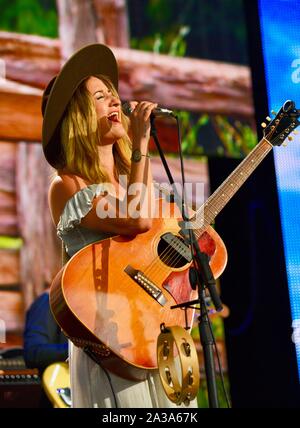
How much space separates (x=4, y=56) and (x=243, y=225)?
2188 mm

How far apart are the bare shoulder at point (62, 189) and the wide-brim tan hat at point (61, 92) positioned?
6.3 inches

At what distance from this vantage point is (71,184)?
2.67 meters

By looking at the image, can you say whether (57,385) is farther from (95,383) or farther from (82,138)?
(82,138)

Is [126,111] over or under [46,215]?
under

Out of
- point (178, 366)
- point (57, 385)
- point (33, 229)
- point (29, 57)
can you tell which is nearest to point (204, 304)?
point (178, 366)

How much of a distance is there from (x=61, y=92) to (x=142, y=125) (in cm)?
39

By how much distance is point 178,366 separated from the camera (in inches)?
94.3

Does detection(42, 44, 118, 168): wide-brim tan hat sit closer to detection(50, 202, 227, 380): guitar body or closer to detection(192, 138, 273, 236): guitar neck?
detection(50, 202, 227, 380): guitar body

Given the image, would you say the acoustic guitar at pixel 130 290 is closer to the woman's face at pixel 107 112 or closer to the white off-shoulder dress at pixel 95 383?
the white off-shoulder dress at pixel 95 383

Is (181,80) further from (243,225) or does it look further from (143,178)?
(143,178)

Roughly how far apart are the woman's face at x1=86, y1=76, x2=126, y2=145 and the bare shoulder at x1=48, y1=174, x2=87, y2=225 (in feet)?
0.70

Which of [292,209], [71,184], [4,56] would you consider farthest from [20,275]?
[71,184]
